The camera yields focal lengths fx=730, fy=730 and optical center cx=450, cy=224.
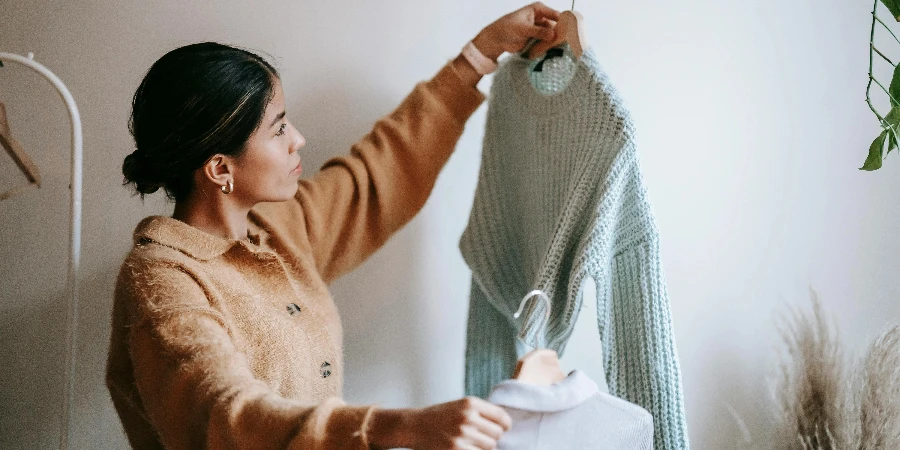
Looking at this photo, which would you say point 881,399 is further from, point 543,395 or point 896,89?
point 543,395

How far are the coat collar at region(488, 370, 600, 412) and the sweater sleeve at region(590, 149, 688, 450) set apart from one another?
0.16m

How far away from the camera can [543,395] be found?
0.84 metres

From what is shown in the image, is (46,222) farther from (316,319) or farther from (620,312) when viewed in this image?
(620,312)

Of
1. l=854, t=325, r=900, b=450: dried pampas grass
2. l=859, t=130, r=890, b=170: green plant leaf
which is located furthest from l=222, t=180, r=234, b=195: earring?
l=854, t=325, r=900, b=450: dried pampas grass

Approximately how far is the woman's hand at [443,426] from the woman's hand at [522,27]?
64 cm

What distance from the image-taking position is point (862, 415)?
4.18 ft

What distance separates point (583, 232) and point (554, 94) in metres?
0.22

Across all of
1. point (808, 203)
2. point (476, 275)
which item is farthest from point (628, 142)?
point (808, 203)

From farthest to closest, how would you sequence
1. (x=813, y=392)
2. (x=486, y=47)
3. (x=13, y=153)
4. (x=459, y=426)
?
1. (x=813, y=392)
2. (x=486, y=47)
3. (x=13, y=153)
4. (x=459, y=426)

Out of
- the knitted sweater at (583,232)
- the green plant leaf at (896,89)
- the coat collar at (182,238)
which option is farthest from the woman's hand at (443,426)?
the green plant leaf at (896,89)

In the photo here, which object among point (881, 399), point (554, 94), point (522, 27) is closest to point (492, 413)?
point (554, 94)

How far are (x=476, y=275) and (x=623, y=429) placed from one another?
38 cm

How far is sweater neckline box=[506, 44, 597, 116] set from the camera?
1.06 m

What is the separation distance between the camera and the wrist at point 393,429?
713 mm
